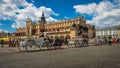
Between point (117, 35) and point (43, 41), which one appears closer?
point (43, 41)

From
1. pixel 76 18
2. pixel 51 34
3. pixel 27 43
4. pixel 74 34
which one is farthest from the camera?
pixel 76 18

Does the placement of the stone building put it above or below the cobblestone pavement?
above

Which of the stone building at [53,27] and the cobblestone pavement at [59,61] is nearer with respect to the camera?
the cobblestone pavement at [59,61]

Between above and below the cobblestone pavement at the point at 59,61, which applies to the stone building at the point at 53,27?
above

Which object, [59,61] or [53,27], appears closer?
[59,61]

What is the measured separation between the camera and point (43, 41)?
23828 millimetres

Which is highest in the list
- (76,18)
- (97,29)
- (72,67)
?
(76,18)

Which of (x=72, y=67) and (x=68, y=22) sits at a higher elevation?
(x=68, y=22)

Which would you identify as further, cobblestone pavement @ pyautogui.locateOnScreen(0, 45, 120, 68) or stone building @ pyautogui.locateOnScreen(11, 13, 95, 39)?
stone building @ pyautogui.locateOnScreen(11, 13, 95, 39)

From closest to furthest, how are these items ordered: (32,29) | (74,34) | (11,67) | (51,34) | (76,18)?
(11,67), (74,34), (51,34), (76,18), (32,29)

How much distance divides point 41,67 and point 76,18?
9483cm

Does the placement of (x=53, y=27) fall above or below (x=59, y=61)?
above

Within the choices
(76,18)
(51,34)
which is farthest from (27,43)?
(76,18)

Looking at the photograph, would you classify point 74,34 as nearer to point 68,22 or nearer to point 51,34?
point 51,34
